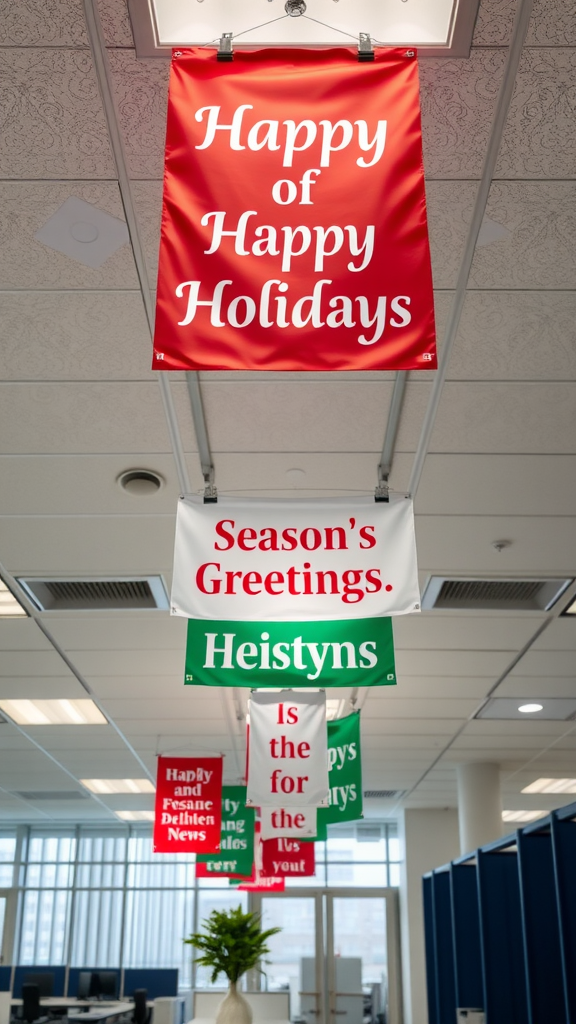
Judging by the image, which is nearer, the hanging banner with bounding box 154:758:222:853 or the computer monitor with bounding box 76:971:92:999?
the hanging banner with bounding box 154:758:222:853

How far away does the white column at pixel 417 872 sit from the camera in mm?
14180

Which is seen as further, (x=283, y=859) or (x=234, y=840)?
(x=283, y=859)

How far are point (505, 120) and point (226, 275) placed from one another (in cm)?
117

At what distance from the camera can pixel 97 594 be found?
248 inches

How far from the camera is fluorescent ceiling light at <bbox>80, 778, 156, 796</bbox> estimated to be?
42.1ft

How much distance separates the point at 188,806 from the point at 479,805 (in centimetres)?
419

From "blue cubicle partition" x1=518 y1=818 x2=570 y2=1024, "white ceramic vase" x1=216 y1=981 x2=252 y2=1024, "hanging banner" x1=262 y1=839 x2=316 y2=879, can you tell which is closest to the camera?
"blue cubicle partition" x1=518 y1=818 x2=570 y2=1024

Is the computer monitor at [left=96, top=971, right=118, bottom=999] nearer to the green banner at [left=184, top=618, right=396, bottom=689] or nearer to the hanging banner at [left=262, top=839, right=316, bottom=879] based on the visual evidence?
the hanging banner at [left=262, top=839, right=316, bottom=879]

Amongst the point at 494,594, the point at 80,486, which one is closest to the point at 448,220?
the point at 80,486

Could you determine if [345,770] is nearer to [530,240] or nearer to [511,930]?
[511,930]

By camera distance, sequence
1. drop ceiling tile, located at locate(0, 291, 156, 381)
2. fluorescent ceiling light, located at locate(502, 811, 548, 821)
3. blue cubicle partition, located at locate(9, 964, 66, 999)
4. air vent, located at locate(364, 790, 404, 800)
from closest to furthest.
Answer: drop ceiling tile, located at locate(0, 291, 156, 381), air vent, located at locate(364, 790, 404, 800), fluorescent ceiling light, located at locate(502, 811, 548, 821), blue cubicle partition, located at locate(9, 964, 66, 999)

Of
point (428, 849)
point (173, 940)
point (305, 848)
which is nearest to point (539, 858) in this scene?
point (305, 848)

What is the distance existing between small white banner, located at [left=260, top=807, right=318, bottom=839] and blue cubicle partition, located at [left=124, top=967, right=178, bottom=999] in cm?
932

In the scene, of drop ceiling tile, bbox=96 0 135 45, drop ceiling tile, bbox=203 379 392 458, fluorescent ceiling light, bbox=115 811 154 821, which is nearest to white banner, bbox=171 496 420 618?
drop ceiling tile, bbox=203 379 392 458
